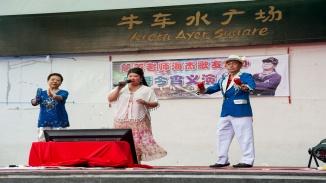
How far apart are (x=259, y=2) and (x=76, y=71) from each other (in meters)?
2.72

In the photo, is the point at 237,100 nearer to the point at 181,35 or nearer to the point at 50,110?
the point at 50,110

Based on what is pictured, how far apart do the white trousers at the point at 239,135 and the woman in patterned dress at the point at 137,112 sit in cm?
77

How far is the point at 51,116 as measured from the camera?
6152 mm

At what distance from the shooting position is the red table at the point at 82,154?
15.1 ft

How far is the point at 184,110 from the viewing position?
25.6ft

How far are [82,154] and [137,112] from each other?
1.20 meters

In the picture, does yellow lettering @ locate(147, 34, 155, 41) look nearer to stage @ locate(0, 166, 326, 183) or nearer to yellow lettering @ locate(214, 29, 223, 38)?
yellow lettering @ locate(214, 29, 223, 38)

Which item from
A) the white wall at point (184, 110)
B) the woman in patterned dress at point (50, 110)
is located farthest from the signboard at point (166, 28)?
the woman in patterned dress at point (50, 110)

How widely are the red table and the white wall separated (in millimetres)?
3048

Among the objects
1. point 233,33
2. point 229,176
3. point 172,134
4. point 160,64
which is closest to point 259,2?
point 233,33

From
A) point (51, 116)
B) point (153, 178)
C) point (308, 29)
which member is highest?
point (308, 29)

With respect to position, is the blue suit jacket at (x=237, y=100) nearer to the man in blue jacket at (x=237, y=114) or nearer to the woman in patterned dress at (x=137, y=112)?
the man in blue jacket at (x=237, y=114)

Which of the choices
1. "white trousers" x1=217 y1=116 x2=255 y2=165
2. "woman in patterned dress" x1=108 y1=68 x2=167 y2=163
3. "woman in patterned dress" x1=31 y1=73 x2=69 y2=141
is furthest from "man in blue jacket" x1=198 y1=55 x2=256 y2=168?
"woman in patterned dress" x1=31 y1=73 x2=69 y2=141

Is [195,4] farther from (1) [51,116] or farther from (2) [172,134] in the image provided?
(1) [51,116]
